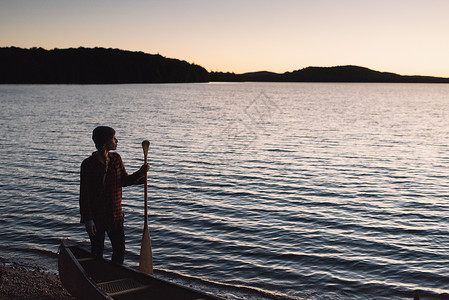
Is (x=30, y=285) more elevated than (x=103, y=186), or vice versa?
(x=103, y=186)

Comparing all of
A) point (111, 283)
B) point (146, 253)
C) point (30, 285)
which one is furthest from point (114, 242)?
point (30, 285)

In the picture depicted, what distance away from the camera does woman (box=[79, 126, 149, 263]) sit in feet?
21.1

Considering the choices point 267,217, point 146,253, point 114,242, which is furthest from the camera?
point 267,217

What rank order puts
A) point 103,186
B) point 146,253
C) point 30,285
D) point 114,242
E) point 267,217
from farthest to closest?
point 267,217
point 30,285
point 146,253
point 114,242
point 103,186

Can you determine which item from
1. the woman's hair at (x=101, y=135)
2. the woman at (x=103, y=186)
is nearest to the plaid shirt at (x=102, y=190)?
the woman at (x=103, y=186)

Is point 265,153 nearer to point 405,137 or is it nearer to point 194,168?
point 194,168

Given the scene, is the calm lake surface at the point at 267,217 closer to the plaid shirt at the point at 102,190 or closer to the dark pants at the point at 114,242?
the dark pants at the point at 114,242

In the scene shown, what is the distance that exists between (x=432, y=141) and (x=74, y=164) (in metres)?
27.4

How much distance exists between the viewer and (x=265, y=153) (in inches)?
1108

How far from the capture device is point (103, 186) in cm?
657

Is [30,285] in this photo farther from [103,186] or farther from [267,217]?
[267,217]

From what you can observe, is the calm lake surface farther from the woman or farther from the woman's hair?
the woman's hair

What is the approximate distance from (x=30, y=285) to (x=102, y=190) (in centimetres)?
308

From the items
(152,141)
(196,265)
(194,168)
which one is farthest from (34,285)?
(152,141)
